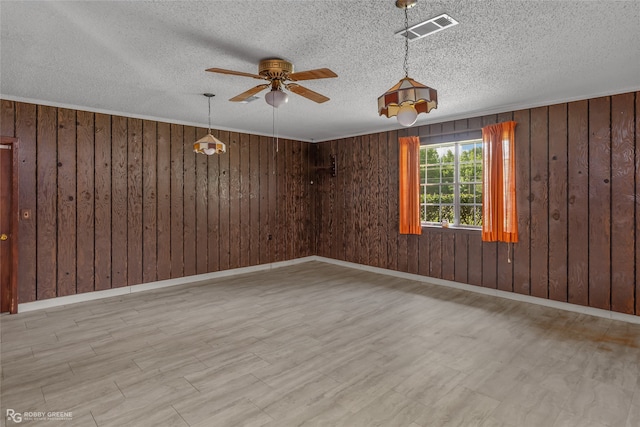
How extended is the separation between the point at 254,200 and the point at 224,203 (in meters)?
0.64

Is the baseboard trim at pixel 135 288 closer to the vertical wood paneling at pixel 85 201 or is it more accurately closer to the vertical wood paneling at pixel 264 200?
the vertical wood paneling at pixel 85 201

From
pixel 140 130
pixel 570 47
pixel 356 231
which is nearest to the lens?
pixel 570 47

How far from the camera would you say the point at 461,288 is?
5.21m

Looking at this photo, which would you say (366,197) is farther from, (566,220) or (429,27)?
(429,27)

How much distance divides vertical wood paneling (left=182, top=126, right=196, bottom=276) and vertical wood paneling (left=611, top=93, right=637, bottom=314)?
5839 mm

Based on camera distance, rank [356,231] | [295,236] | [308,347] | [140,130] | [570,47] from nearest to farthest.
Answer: [570,47], [308,347], [140,130], [356,231], [295,236]

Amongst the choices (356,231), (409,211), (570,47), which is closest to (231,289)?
(356,231)

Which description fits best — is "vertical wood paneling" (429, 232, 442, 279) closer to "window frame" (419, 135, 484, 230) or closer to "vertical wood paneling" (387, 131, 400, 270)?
"window frame" (419, 135, 484, 230)

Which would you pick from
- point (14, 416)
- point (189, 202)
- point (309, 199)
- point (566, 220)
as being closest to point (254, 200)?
point (189, 202)

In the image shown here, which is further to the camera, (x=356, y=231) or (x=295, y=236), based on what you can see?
(x=295, y=236)

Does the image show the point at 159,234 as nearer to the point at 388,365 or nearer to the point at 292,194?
the point at 292,194

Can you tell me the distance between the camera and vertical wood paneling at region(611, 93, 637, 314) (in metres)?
3.80

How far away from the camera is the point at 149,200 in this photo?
5223 mm

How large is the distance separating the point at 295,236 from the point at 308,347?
161 inches
